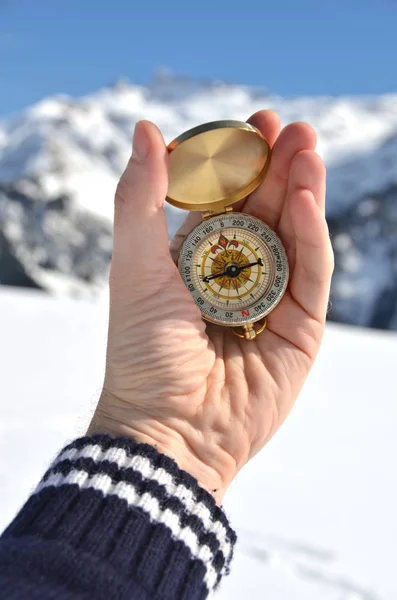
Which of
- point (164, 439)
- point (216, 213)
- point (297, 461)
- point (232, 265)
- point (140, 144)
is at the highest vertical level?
point (297, 461)

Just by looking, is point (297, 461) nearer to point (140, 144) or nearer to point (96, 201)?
point (140, 144)

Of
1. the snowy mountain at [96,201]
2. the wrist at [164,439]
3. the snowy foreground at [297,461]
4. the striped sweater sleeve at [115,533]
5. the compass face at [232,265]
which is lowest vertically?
the striped sweater sleeve at [115,533]

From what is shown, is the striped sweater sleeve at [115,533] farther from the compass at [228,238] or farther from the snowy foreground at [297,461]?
the compass at [228,238]

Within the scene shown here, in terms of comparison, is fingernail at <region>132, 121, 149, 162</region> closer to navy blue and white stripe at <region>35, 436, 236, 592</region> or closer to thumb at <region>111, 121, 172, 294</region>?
thumb at <region>111, 121, 172, 294</region>

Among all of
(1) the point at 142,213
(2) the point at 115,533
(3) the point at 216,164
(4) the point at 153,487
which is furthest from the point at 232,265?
(2) the point at 115,533

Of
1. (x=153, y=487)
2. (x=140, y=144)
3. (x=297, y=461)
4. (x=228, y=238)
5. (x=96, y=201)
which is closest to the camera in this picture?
(x=153, y=487)

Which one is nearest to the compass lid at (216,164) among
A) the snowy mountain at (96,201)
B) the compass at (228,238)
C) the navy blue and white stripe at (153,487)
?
the compass at (228,238)

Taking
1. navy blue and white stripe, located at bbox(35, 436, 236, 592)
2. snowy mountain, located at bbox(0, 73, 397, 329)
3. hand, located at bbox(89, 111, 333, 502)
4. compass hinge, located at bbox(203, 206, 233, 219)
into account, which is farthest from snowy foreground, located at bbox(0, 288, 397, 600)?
snowy mountain, located at bbox(0, 73, 397, 329)
